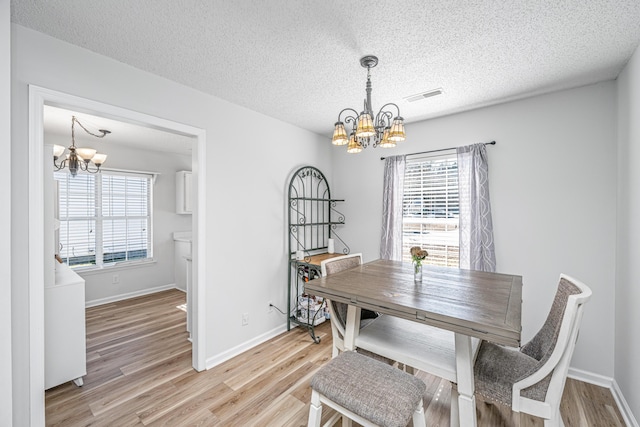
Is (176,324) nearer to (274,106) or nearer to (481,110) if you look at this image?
(274,106)

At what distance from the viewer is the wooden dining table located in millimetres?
1238

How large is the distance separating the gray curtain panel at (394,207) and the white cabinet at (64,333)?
10.1ft

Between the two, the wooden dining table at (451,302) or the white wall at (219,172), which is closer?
the wooden dining table at (451,302)

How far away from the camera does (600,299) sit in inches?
87.1

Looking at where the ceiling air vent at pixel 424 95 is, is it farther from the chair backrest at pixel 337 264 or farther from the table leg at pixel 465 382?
the table leg at pixel 465 382

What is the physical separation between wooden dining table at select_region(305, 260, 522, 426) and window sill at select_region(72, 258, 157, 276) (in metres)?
4.10

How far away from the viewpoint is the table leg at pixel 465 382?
1.35 meters

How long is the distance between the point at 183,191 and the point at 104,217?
1240mm

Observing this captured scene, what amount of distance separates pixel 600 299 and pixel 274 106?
133 inches

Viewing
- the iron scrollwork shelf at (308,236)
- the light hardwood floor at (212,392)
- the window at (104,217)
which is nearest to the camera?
the light hardwood floor at (212,392)

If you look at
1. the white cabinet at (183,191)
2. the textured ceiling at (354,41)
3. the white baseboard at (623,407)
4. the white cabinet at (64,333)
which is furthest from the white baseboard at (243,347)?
the white cabinet at (183,191)

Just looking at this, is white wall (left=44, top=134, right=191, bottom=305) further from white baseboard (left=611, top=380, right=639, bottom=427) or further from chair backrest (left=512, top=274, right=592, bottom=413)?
white baseboard (left=611, top=380, right=639, bottom=427)

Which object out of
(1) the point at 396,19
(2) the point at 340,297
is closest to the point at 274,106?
(1) the point at 396,19

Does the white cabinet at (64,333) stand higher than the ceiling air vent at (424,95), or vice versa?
the ceiling air vent at (424,95)
